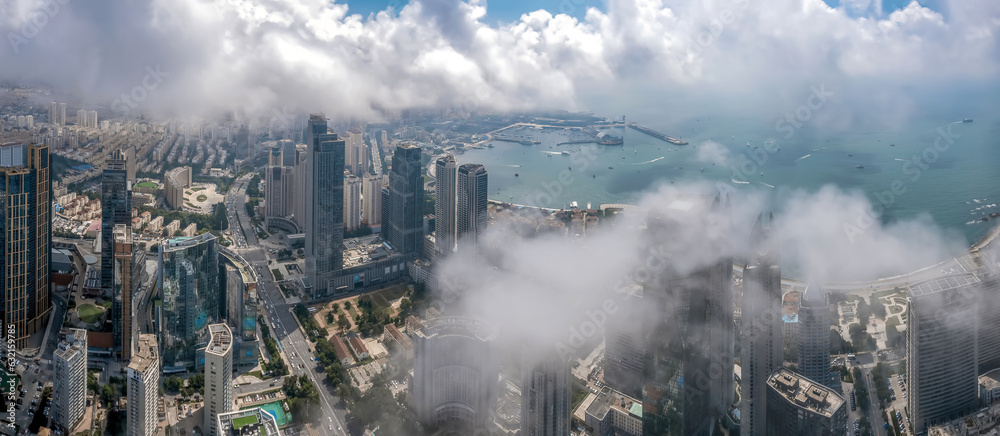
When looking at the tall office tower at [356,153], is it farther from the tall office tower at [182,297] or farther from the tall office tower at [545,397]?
the tall office tower at [545,397]

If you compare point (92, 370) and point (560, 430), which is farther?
point (92, 370)

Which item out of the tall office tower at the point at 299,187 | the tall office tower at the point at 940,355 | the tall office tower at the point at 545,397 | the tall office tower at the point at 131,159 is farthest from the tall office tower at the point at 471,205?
the tall office tower at the point at 131,159

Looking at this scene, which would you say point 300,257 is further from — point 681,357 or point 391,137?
point 681,357

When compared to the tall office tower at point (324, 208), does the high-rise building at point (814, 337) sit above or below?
below

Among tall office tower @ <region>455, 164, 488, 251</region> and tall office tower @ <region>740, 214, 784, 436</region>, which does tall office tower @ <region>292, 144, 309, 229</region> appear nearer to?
tall office tower @ <region>455, 164, 488, 251</region>

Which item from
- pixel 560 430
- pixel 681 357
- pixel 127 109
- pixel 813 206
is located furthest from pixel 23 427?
pixel 813 206

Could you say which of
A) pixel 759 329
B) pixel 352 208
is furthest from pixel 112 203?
pixel 759 329
